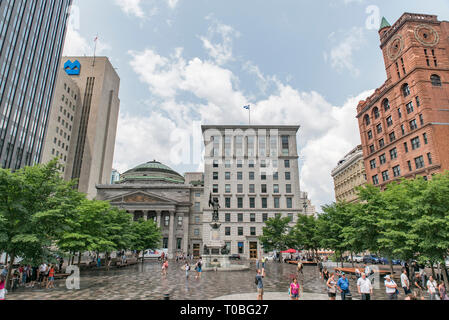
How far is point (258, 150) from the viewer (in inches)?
2965

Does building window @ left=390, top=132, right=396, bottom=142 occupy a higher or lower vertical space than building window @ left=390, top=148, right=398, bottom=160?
higher

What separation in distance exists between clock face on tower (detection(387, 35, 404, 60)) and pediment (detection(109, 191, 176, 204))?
6219 cm

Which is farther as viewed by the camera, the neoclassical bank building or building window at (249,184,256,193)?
the neoclassical bank building

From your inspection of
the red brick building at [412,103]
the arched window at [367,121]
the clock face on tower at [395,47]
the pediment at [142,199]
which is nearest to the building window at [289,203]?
the red brick building at [412,103]

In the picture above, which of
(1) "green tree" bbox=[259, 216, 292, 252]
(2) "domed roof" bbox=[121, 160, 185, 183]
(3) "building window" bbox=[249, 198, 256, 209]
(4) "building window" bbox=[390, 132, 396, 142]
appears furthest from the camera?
(2) "domed roof" bbox=[121, 160, 185, 183]

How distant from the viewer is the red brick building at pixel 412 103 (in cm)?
4606

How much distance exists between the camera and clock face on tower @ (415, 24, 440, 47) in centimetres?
5175

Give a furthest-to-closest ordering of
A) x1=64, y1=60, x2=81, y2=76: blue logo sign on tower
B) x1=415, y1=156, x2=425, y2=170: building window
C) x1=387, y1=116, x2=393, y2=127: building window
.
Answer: x1=64, y1=60, x2=81, y2=76: blue logo sign on tower → x1=387, y1=116, x2=393, y2=127: building window → x1=415, y1=156, x2=425, y2=170: building window

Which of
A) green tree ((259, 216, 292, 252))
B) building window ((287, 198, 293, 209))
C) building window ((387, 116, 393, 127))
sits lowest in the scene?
green tree ((259, 216, 292, 252))

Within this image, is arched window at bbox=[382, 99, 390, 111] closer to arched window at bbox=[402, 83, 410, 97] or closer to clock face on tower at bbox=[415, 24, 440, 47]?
arched window at bbox=[402, 83, 410, 97]

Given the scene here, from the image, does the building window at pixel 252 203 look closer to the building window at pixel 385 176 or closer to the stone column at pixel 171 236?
the stone column at pixel 171 236

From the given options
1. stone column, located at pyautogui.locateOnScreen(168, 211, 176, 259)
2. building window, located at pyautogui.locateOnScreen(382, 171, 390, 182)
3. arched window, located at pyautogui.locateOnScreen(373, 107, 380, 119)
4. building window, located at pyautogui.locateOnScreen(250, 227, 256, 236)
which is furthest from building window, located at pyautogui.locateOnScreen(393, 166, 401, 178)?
stone column, located at pyautogui.locateOnScreen(168, 211, 176, 259)
